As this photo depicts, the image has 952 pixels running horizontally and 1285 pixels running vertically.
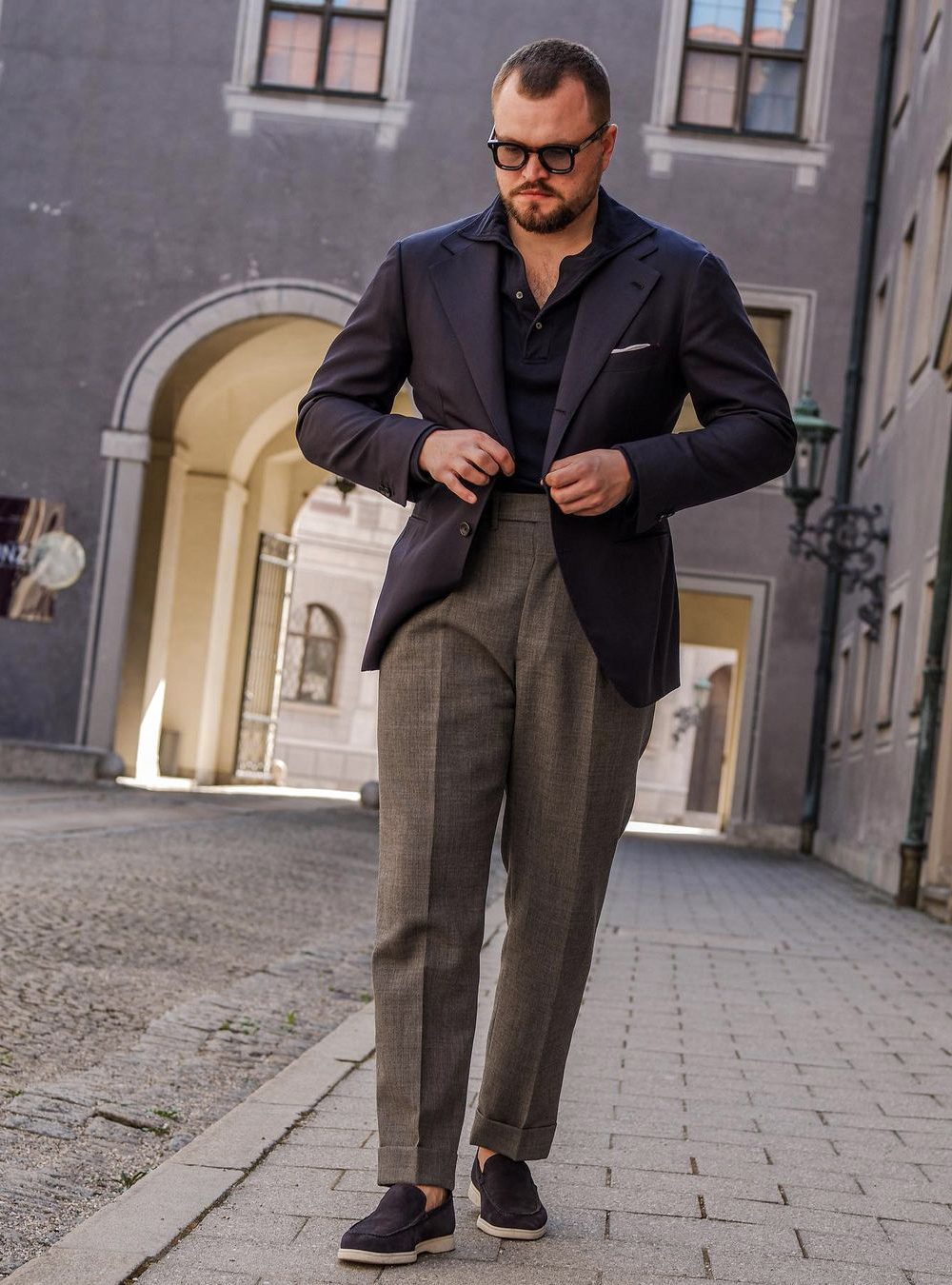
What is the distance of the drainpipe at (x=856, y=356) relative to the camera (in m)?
19.3

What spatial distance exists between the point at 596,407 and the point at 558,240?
1.08 ft

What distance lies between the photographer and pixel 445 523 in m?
3.08

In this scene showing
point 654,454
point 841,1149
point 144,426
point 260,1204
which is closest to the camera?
point 654,454

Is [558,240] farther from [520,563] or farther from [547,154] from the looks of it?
[520,563]

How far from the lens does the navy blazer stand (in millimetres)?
3076

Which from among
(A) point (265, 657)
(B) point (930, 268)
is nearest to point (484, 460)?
(B) point (930, 268)

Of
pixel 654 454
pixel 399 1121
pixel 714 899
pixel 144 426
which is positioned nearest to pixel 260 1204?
pixel 399 1121

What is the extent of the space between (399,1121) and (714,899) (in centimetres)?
882

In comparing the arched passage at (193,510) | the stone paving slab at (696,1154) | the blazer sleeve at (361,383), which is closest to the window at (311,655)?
the arched passage at (193,510)

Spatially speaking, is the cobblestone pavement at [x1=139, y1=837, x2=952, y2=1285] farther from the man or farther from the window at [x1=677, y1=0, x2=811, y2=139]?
the window at [x1=677, y1=0, x2=811, y2=139]

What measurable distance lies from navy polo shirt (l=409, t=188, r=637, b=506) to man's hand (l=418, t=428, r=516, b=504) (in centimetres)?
8

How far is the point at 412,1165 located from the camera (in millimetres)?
3039

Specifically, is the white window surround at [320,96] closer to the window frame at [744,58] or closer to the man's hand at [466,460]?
the window frame at [744,58]

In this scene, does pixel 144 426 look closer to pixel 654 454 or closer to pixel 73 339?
pixel 73 339
